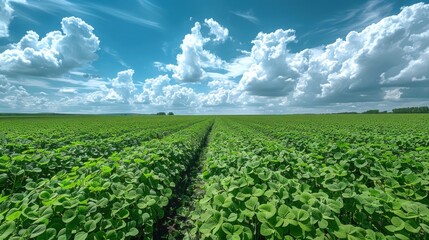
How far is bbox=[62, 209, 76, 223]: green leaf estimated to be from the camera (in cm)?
225

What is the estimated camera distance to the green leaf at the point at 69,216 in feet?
7.38

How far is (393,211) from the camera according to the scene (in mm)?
2346

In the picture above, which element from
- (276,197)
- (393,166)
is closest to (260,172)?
(276,197)

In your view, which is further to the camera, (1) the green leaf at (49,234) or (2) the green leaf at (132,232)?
(2) the green leaf at (132,232)

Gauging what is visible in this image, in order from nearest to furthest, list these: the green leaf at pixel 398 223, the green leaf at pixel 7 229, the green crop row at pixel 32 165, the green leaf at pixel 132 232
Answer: the green leaf at pixel 7 229, the green leaf at pixel 398 223, the green leaf at pixel 132 232, the green crop row at pixel 32 165

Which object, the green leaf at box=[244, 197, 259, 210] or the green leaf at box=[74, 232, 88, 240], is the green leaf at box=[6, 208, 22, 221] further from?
the green leaf at box=[244, 197, 259, 210]

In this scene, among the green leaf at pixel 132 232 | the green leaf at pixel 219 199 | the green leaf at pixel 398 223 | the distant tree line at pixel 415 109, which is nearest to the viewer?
the green leaf at pixel 398 223

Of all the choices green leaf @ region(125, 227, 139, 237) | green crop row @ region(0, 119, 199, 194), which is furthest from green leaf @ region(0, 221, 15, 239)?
green crop row @ region(0, 119, 199, 194)

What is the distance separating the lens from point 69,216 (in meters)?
2.32

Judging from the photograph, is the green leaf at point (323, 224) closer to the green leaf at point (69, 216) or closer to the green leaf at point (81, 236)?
the green leaf at point (81, 236)

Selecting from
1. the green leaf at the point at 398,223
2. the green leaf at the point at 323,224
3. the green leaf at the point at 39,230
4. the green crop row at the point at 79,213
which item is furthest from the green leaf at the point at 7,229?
the green leaf at the point at 398,223

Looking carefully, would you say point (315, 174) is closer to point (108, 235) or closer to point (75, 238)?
point (108, 235)

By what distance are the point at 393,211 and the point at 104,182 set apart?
380 cm

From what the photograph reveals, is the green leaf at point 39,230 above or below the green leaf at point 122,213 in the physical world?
above
